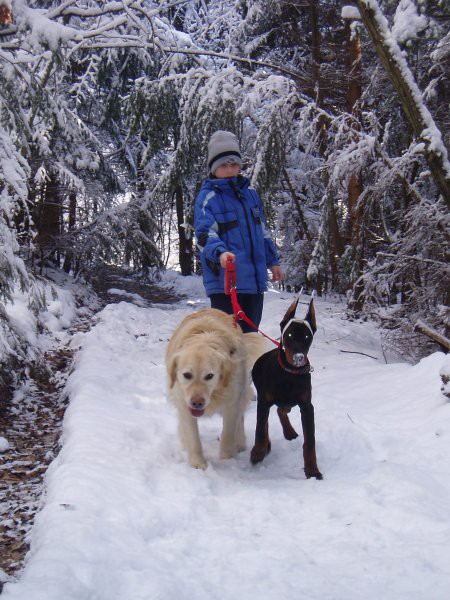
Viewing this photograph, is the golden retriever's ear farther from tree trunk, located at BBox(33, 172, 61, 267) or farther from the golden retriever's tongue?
tree trunk, located at BBox(33, 172, 61, 267)

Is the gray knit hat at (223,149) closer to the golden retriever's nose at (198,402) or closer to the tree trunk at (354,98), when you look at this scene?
the golden retriever's nose at (198,402)

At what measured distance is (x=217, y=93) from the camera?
9438 millimetres

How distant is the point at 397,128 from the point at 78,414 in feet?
26.7

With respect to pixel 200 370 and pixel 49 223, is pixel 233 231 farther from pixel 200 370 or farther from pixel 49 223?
pixel 49 223

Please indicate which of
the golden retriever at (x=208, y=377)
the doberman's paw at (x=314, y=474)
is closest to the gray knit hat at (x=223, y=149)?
the golden retriever at (x=208, y=377)

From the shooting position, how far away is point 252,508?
3172mm

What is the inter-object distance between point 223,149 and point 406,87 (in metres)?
2.10

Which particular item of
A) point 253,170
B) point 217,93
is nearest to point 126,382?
point 253,170

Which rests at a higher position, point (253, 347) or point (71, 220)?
point (71, 220)

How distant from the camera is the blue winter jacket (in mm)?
4551

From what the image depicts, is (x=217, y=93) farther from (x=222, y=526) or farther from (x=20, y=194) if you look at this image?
Answer: (x=222, y=526)

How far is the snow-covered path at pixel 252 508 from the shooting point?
2.35m

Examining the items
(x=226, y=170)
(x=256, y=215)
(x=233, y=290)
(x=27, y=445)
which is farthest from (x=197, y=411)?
(x=226, y=170)

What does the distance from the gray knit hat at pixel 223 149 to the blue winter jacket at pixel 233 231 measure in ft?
0.53
